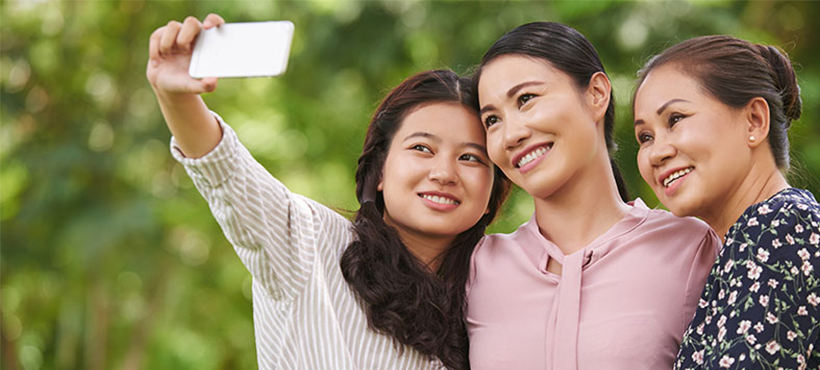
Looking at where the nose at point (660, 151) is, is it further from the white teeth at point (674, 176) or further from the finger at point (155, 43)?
the finger at point (155, 43)

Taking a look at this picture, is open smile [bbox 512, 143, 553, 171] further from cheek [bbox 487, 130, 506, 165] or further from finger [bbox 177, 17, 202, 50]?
finger [bbox 177, 17, 202, 50]

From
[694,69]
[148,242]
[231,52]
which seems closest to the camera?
[231,52]

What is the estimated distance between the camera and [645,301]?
2.60 metres

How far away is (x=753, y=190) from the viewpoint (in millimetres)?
2486

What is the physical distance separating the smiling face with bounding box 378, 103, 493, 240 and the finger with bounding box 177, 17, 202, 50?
3.28 feet

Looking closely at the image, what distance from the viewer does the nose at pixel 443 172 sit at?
2971 mm

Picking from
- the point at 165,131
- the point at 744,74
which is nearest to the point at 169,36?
the point at 744,74

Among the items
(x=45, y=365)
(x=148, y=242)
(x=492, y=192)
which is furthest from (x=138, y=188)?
(x=492, y=192)

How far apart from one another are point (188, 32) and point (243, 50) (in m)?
0.20

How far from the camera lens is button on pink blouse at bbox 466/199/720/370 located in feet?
8.41

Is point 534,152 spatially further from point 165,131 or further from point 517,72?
point 165,131

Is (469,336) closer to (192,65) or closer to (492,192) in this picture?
(492,192)

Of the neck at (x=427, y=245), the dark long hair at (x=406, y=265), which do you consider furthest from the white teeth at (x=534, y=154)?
the neck at (x=427, y=245)

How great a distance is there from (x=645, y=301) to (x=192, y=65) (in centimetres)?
133
